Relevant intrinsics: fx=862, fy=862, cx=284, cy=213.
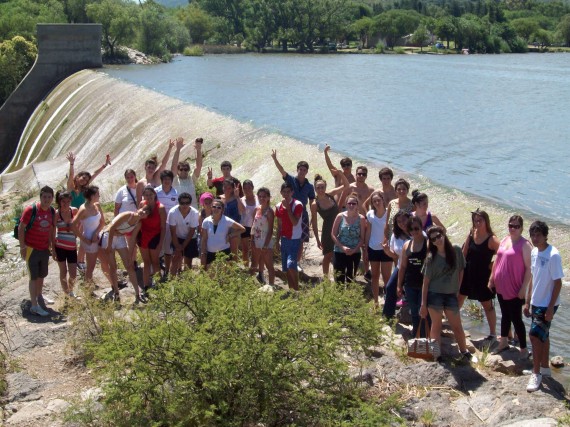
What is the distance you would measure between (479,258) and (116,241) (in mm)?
4162

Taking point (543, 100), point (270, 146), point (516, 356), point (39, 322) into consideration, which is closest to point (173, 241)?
point (39, 322)

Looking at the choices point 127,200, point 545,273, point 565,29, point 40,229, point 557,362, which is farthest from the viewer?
point 565,29

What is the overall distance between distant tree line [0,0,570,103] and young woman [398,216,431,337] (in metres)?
38.5

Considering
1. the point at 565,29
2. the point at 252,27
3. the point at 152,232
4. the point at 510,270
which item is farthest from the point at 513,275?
the point at 565,29

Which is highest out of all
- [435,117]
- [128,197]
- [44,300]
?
[128,197]

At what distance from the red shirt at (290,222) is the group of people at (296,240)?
0.04 feet

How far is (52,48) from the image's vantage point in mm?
39062

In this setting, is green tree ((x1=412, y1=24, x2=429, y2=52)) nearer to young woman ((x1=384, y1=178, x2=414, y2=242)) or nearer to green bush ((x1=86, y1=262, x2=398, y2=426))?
young woman ((x1=384, y1=178, x2=414, y2=242))

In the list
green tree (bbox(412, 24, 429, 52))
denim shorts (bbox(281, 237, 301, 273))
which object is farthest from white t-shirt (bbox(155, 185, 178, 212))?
green tree (bbox(412, 24, 429, 52))

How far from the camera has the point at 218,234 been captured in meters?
9.72

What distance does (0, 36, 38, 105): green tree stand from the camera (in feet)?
141

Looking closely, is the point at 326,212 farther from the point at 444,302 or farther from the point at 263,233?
the point at 444,302

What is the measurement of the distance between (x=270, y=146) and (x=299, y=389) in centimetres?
1155

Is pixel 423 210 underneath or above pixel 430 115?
above
